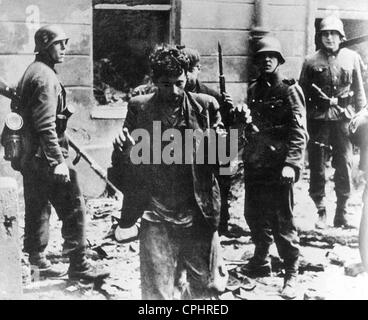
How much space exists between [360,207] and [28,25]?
374 centimetres

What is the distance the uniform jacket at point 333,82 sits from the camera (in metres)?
5.86

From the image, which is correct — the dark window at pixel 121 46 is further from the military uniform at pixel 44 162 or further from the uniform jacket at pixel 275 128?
the uniform jacket at pixel 275 128

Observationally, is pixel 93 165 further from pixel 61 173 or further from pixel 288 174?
pixel 288 174

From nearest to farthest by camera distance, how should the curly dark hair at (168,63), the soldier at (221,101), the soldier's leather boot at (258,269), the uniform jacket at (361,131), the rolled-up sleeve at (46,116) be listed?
the curly dark hair at (168,63), the rolled-up sleeve at (46,116), the soldier at (221,101), the soldier's leather boot at (258,269), the uniform jacket at (361,131)

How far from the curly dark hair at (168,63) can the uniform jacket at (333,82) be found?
138 centimetres

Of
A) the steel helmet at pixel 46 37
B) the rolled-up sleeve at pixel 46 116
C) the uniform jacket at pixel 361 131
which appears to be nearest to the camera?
the rolled-up sleeve at pixel 46 116

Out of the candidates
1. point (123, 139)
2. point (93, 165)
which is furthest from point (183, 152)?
point (93, 165)

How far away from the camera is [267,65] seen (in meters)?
5.51

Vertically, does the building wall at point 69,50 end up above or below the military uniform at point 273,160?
above

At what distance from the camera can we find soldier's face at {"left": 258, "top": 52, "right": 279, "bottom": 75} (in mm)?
5500

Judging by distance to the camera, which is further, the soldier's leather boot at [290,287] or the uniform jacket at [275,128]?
the soldier's leather boot at [290,287]

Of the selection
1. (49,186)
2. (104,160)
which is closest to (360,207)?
(104,160)

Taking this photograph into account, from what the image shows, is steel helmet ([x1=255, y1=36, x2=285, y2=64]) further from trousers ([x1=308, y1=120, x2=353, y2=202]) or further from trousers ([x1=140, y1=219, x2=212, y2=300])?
trousers ([x1=140, y1=219, x2=212, y2=300])

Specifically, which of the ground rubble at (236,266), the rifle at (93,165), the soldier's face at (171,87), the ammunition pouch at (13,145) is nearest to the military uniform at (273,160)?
the ground rubble at (236,266)
